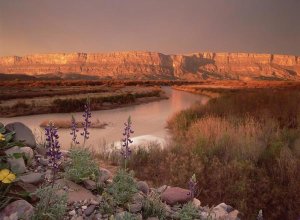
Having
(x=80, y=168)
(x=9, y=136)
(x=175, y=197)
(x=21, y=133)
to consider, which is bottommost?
(x=175, y=197)

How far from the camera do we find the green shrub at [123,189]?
17.5 ft

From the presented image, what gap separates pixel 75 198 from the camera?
5.31 m

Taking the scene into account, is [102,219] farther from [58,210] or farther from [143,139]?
[143,139]

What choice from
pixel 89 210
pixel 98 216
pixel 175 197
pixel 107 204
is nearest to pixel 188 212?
pixel 175 197

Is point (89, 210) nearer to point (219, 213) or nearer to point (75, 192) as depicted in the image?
point (75, 192)

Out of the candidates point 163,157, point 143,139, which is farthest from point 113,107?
point 163,157

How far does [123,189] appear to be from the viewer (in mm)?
5457

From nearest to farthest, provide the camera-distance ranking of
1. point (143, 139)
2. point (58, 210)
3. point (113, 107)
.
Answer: point (58, 210)
point (143, 139)
point (113, 107)

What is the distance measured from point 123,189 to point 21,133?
8.65 ft

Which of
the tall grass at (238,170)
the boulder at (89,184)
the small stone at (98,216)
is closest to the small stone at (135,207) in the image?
the small stone at (98,216)

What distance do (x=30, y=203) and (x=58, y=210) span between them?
56cm

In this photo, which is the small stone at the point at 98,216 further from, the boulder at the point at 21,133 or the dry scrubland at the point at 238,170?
the dry scrubland at the point at 238,170

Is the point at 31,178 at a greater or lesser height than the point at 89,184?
greater

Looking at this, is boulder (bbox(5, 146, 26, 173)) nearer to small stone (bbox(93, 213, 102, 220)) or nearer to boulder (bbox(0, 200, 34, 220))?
boulder (bbox(0, 200, 34, 220))
